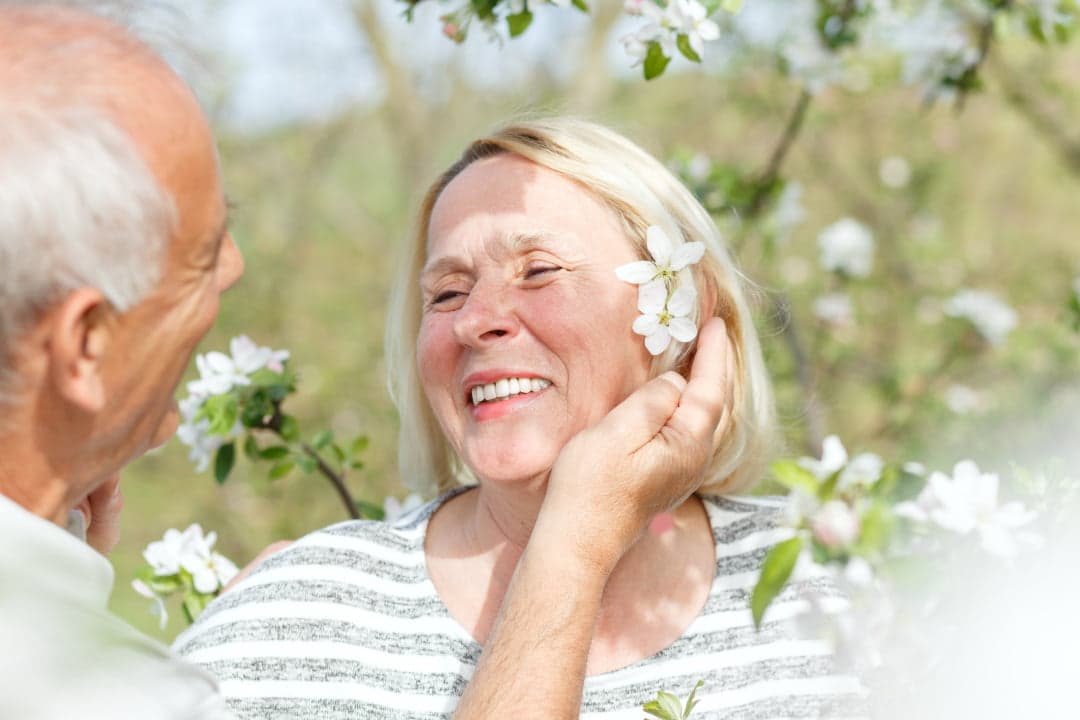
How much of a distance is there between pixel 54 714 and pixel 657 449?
1093 millimetres

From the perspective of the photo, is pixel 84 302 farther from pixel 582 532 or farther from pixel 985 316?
pixel 985 316

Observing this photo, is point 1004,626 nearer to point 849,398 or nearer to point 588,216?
point 588,216

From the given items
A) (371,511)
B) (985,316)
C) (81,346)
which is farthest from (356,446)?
(985,316)

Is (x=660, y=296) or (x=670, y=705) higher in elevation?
(x=660, y=296)

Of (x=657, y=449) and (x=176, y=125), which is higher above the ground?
(x=176, y=125)

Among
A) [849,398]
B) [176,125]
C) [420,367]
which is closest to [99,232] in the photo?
[176,125]

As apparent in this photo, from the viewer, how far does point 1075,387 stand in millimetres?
4820

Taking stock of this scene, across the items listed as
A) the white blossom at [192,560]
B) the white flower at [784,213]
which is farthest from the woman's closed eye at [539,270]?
the white flower at [784,213]

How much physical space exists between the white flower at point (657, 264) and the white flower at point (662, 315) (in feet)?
0.07

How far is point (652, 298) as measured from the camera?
2.20m

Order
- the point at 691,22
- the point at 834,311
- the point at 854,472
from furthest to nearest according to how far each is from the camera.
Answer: the point at 834,311, the point at 691,22, the point at 854,472

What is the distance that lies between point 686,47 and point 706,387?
0.65 metres

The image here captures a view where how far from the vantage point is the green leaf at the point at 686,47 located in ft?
7.06

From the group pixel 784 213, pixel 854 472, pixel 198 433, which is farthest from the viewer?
pixel 784 213
